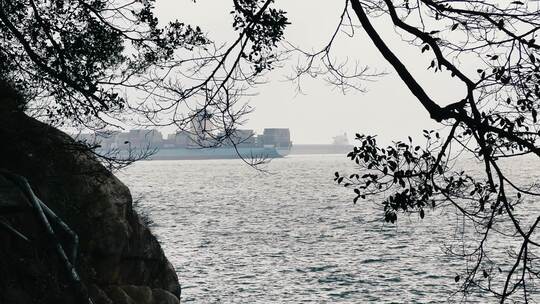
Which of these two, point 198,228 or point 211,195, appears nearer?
point 198,228

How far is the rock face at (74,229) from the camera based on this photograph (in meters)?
9.75

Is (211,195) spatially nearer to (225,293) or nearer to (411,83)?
(225,293)

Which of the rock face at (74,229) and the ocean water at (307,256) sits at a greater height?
the rock face at (74,229)

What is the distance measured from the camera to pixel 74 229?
1259cm

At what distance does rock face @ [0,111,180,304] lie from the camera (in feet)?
32.0

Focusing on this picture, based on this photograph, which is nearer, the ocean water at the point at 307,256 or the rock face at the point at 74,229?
the rock face at the point at 74,229

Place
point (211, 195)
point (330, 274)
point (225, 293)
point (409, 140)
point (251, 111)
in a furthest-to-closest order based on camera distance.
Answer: point (211, 195) < point (330, 274) < point (225, 293) < point (251, 111) < point (409, 140)

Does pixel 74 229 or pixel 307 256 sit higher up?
pixel 74 229

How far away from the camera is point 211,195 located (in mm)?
99000

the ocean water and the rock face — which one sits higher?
the rock face

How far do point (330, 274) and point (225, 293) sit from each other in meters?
7.03

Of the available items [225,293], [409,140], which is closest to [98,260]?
[409,140]

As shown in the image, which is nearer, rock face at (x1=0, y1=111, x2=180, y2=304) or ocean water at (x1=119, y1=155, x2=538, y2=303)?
rock face at (x1=0, y1=111, x2=180, y2=304)

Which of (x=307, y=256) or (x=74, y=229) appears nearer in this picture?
(x=74, y=229)
